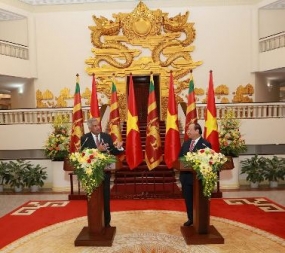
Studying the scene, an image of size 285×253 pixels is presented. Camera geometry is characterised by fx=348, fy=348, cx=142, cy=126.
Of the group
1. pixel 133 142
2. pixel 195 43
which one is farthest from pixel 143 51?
pixel 133 142

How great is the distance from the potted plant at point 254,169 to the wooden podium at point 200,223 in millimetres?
3917

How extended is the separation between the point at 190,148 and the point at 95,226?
1.77 meters

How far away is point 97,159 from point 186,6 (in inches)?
403

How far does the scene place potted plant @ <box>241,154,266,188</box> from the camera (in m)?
8.56

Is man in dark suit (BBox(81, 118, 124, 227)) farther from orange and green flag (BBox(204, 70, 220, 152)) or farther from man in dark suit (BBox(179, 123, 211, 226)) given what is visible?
orange and green flag (BBox(204, 70, 220, 152))

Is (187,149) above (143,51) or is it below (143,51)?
below

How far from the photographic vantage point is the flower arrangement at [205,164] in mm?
4582

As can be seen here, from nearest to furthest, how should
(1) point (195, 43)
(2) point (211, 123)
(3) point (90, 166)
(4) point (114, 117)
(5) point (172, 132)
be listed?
1. (3) point (90, 166)
2. (2) point (211, 123)
3. (5) point (172, 132)
4. (4) point (114, 117)
5. (1) point (195, 43)

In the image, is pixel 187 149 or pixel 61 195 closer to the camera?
pixel 187 149

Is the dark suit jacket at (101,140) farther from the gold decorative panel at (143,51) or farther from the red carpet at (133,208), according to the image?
the gold decorative panel at (143,51)

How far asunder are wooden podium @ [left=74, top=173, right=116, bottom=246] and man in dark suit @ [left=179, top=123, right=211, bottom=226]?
1255mm

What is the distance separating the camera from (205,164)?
4.58m

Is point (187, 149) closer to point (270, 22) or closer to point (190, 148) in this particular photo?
point (190, 148)

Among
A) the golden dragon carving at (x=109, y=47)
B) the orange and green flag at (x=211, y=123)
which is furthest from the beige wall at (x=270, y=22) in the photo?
the orange and green flag at (x=211, y=123)
